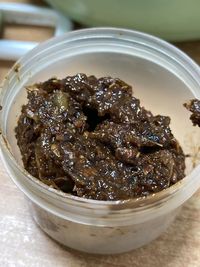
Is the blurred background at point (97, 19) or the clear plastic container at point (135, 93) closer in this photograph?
the clear plastic container at point (135, 93)

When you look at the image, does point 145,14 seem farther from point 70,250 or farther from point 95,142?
point 70,250

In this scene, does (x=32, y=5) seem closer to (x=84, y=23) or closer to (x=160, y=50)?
(x=84, y=23)

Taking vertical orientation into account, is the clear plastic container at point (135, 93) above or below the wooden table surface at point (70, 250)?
above

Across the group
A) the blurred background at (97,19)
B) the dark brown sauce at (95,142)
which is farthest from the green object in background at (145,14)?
the dark brown sauce at (95,142)

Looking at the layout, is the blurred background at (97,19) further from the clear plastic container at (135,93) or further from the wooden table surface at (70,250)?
the wooden table surface at (70,250)

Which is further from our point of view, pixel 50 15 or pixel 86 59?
pixel 50 15

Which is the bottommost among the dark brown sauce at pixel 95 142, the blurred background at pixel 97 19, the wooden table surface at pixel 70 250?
the wooden table surface at pixel 70 250

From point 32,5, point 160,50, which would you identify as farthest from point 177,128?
point 32,5
